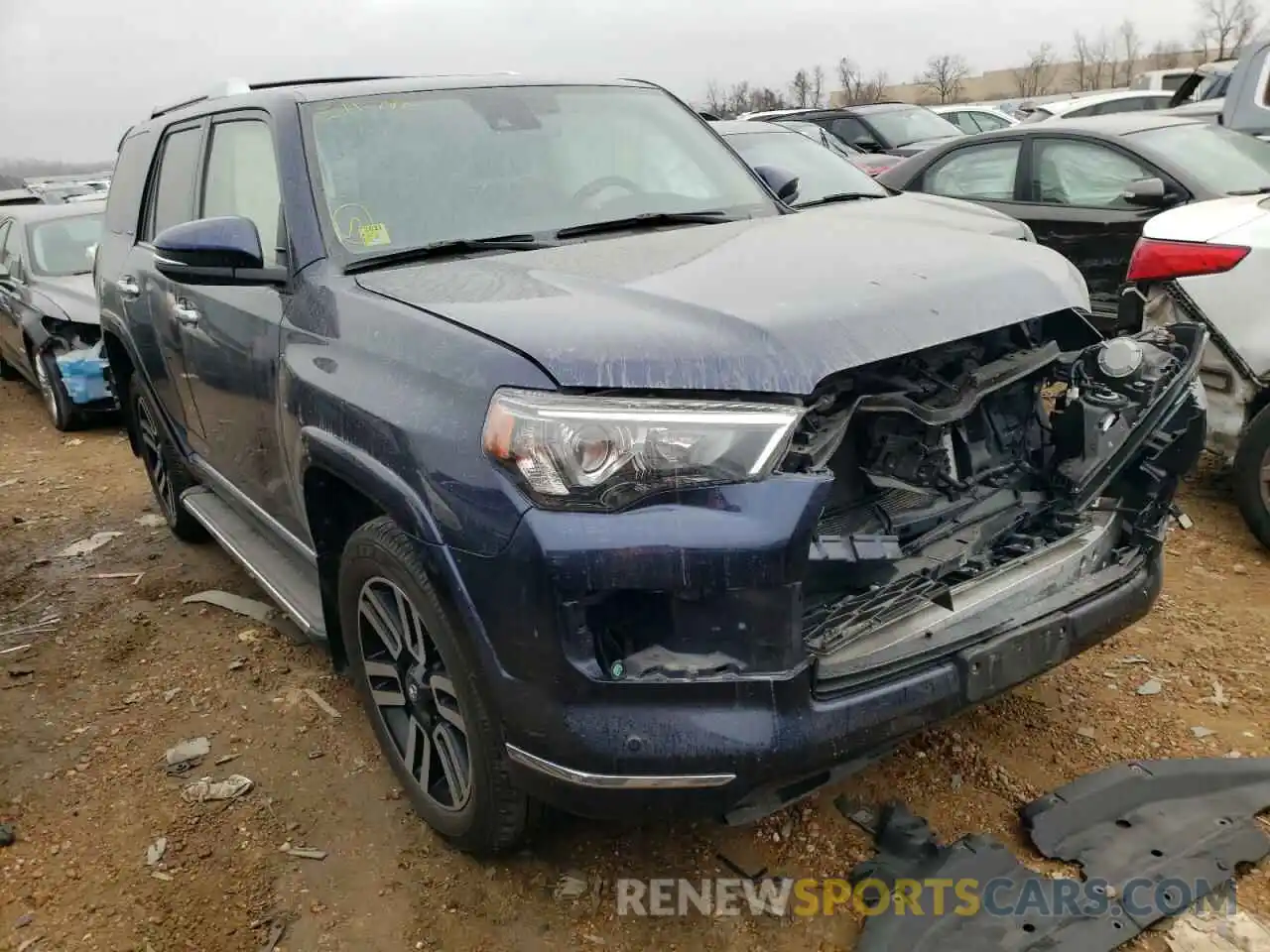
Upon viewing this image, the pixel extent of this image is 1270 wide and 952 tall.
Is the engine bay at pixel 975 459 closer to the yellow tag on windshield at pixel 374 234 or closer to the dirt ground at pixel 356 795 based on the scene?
the dirt ground at pixel 356 795

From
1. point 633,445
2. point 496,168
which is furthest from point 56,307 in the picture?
point 633,445

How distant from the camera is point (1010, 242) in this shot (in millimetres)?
2770

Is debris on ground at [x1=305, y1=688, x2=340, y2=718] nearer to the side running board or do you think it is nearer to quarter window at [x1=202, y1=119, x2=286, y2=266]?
the side running board

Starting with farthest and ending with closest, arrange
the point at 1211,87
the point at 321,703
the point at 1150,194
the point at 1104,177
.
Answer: the point at 1211,87 → the point at 1104,177 → the point at 1150,194 → the point at 321,703

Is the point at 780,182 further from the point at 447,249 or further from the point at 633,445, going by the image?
the point at 633,445

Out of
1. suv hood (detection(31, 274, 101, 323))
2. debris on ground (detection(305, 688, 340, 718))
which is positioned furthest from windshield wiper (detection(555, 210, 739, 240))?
suv hood (detection(31, 274, 101, 323))

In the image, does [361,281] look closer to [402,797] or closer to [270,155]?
[270,155]

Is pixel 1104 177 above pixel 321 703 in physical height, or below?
above

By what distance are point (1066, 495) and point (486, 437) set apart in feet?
5.08

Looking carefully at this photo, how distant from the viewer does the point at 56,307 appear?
25.8ft

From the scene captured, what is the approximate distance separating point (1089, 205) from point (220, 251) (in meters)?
5.42

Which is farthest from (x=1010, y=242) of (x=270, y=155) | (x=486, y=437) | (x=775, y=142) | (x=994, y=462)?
(x=775, y=142)

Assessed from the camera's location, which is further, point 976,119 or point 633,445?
point 976,119

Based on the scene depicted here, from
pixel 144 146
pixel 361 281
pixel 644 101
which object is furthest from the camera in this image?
pixel 144 146
